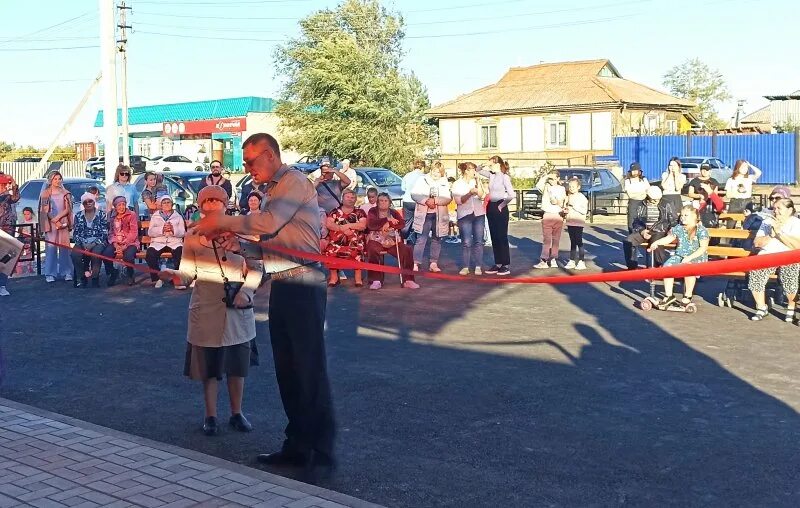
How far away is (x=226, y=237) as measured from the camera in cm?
643

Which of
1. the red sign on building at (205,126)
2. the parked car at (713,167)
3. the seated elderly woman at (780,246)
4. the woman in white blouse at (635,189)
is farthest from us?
the red sign on building at (205,126)

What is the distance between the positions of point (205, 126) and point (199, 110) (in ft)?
9.48

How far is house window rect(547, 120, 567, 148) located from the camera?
55.3 m

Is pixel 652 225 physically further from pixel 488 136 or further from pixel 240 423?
pixel 488 136

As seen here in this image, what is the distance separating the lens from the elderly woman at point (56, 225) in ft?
52.4

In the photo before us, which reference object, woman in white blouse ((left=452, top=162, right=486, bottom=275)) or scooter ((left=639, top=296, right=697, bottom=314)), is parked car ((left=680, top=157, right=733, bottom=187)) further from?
scooter ((left=639, top=296, right=697, bottom=314))

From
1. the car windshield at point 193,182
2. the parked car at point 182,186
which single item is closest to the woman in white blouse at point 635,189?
the parked car at point 182,186

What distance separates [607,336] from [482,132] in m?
49.0

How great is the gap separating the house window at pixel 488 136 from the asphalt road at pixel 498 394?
4554cm

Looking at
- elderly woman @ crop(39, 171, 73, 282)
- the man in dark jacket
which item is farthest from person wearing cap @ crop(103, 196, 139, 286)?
the man in dark jacket

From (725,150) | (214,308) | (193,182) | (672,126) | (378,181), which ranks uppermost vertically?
(672,126)

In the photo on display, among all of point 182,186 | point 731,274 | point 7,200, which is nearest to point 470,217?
point 731,274

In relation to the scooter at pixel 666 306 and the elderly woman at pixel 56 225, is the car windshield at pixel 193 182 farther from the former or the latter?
the scooter at pixel 666 306

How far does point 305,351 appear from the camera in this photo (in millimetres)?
5871
